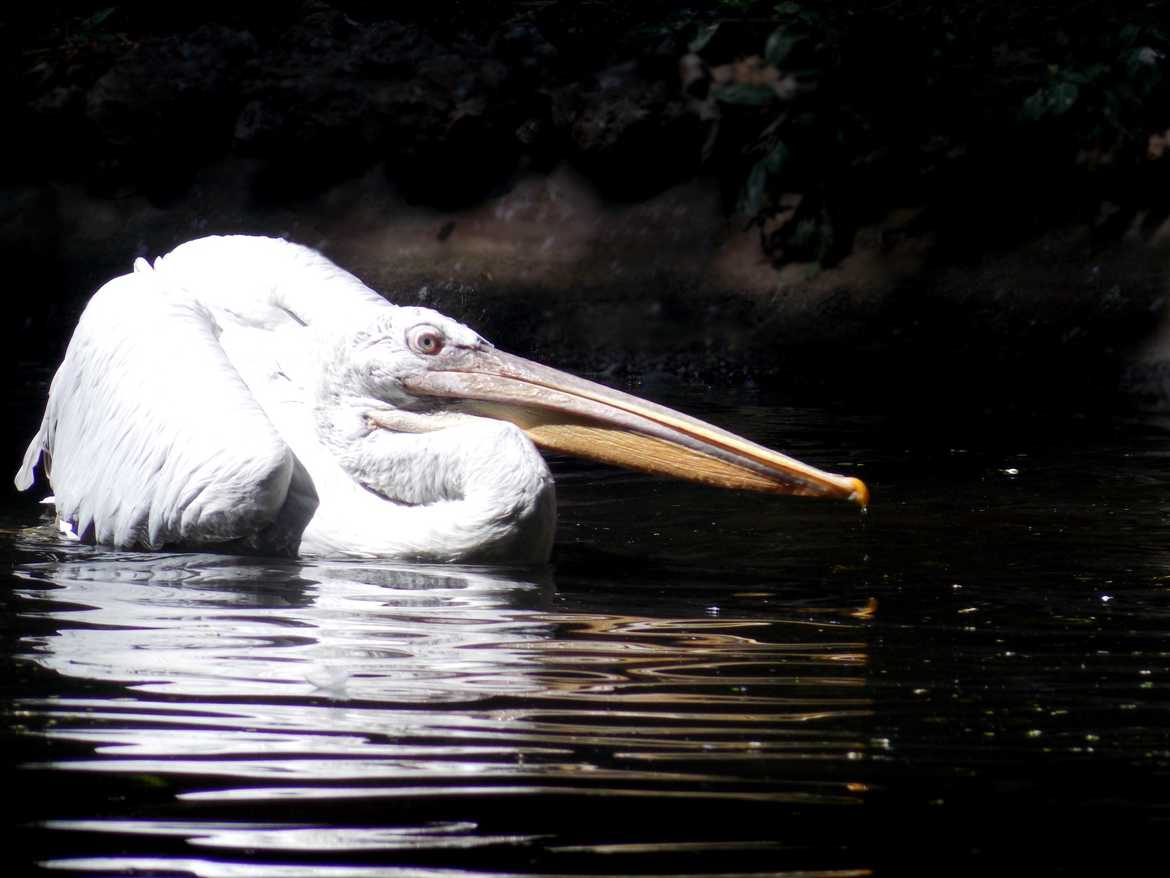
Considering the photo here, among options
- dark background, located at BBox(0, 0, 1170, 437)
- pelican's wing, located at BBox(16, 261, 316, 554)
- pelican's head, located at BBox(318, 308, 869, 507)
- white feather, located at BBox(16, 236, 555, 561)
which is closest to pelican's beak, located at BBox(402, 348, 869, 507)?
pelican's head, located at BBox(318, 308, 869, 507)

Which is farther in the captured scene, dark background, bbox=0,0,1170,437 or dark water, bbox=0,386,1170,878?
dark background, bbox=0,0,1170,437

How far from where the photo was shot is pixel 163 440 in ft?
14.5

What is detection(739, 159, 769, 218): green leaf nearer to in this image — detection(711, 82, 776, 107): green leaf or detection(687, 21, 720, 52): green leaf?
detection(711, 82, 776, 107): green leaf

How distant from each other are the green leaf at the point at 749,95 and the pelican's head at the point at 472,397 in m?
5.23

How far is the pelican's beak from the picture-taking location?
14.3 feet

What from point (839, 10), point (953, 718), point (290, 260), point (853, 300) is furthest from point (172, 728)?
point (839, 10)

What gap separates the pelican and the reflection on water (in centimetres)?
27

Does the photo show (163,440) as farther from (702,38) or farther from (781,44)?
(702,38)

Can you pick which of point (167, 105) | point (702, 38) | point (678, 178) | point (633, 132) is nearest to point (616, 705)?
point (633, 132)

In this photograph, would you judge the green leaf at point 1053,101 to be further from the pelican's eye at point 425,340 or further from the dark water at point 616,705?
the pelican's eye at point 425,340

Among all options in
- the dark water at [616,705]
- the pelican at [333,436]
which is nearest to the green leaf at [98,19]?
the pelican at [333,436]

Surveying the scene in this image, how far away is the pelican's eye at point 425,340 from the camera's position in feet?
15.4

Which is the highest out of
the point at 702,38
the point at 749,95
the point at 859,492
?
the point at 702,38

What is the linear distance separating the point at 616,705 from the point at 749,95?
714 centimetres
